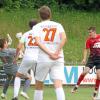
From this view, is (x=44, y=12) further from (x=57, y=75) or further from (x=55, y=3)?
(x=55, y=3)

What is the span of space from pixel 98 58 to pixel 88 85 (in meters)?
3.81

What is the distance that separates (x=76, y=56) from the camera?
29000 millimetres

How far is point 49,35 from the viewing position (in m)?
11.6

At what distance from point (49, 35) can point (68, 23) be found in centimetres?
2564

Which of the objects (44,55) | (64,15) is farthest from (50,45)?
(64,15)

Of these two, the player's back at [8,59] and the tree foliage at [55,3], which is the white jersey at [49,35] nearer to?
the player's back at [8,59]

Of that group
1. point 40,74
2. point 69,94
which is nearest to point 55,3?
point 69,94

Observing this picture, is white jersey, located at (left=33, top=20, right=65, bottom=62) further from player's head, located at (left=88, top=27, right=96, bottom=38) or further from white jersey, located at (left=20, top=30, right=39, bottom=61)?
player's head, located at (left=88, top=27, right=96, bottom=38)

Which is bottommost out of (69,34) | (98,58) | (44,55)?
(69,34)

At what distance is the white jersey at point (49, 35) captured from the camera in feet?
38.1

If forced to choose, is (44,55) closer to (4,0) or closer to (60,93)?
(60,93)

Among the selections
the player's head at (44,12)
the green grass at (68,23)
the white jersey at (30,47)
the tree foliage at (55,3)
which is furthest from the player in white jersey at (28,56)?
the tree foliage at (55,3)

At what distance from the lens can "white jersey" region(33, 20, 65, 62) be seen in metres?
11.6

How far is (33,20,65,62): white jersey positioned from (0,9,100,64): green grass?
59.5 ft
